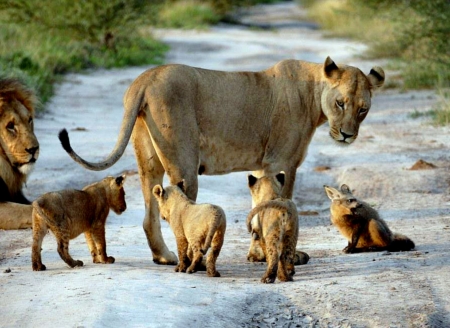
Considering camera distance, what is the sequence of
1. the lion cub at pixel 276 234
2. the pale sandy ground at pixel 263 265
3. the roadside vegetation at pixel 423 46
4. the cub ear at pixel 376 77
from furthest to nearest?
the roadside vegetation at pixel 423 46
the cub ear at pixel 376 77
the lion cub at pixel 276 234
the pale sandy ground at pixel 263 265

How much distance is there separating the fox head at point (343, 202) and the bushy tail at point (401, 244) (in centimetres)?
41

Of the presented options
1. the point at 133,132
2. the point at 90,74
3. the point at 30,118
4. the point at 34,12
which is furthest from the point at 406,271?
the point at 34,12

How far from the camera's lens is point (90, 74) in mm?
20000

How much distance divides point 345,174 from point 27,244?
4.02m

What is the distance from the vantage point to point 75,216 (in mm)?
6590

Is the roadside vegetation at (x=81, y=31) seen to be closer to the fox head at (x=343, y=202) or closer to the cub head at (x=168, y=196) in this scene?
the fox head at (x=343, y=202)

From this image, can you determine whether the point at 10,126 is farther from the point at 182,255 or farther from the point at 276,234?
the point at 276,234

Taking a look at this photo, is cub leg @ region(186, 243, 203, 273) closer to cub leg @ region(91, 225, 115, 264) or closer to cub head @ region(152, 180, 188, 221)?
cub head @ region(152, 180, 188, 221)

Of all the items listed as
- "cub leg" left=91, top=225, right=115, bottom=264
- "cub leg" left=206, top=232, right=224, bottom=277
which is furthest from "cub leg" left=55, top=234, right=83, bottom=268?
"cub leg" left=206, top=232, right=224, bottom=277

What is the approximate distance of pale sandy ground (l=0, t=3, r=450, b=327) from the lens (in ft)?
17.6

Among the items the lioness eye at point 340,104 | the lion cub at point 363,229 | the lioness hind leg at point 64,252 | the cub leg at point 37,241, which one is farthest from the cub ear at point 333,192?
the cub leg at point 37,241

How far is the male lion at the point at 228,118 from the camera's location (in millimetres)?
6809

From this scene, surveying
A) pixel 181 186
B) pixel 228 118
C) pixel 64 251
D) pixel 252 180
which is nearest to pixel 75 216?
pixel 64 251

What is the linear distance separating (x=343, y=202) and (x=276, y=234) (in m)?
1.47
